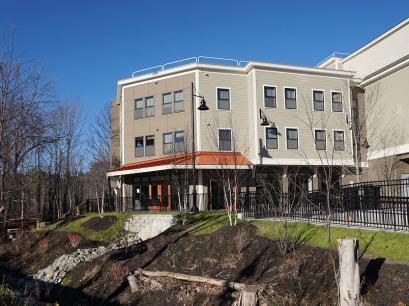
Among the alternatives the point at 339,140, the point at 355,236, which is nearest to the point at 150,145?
the point at 339,140

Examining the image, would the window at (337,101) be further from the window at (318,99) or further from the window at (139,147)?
the window at (139,147)

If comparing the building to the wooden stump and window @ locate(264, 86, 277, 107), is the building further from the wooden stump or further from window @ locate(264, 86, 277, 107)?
the wooden stump

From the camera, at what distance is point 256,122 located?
30.8m

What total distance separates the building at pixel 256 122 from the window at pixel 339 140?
71mm

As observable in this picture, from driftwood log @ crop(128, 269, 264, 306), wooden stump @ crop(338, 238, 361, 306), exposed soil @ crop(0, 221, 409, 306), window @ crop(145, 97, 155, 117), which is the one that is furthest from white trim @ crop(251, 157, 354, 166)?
wooden stump @ crop(338, 238, 361, 306)

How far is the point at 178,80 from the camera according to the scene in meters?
32.0

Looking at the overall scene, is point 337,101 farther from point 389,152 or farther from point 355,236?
point 355,236

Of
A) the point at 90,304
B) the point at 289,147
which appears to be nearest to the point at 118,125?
the point at 289,147

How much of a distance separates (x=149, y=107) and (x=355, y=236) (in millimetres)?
22938

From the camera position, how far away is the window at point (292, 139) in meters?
32.0

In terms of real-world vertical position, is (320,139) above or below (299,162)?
above

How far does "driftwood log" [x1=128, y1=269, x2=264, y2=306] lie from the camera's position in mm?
9422

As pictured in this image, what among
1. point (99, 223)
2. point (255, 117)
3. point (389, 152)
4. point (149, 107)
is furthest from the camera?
point (149, 107)

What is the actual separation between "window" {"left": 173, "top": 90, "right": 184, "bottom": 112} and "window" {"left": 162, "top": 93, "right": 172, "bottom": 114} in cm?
42
